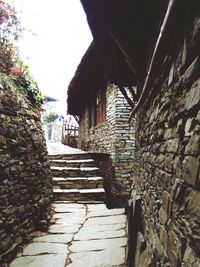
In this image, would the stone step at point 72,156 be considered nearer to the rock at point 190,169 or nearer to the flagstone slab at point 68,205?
the flagstone slab at point 68,205

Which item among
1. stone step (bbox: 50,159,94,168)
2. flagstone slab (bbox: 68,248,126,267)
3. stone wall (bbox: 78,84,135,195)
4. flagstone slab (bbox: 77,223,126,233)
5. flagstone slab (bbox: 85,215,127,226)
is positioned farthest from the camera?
stone step (bbox: 50,159,94,168)

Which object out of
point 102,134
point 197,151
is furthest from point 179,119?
point 102,134

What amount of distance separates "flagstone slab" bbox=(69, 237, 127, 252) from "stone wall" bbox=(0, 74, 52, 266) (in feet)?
2.47

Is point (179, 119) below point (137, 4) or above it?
below

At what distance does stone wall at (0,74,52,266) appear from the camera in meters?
3.54

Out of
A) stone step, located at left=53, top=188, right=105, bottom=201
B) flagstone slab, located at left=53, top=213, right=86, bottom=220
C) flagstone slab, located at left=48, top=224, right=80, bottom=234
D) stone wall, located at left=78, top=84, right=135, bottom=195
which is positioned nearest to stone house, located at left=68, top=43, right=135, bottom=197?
stone wall, located at left=78, top=84, right=135, bottom=195

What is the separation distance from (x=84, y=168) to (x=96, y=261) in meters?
4.18

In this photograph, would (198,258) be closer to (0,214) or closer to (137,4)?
(137,4)

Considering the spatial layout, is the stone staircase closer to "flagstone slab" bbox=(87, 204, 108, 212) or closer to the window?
"flagstone slab" bbox=(87, 204, 108, 212)

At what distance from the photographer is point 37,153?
497 centimetres

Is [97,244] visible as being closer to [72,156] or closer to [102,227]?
[102,227]

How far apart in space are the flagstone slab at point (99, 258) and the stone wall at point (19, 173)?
83cm

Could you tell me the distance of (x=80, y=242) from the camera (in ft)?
13.0

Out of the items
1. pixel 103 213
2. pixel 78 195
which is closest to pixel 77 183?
pixel 78 195
